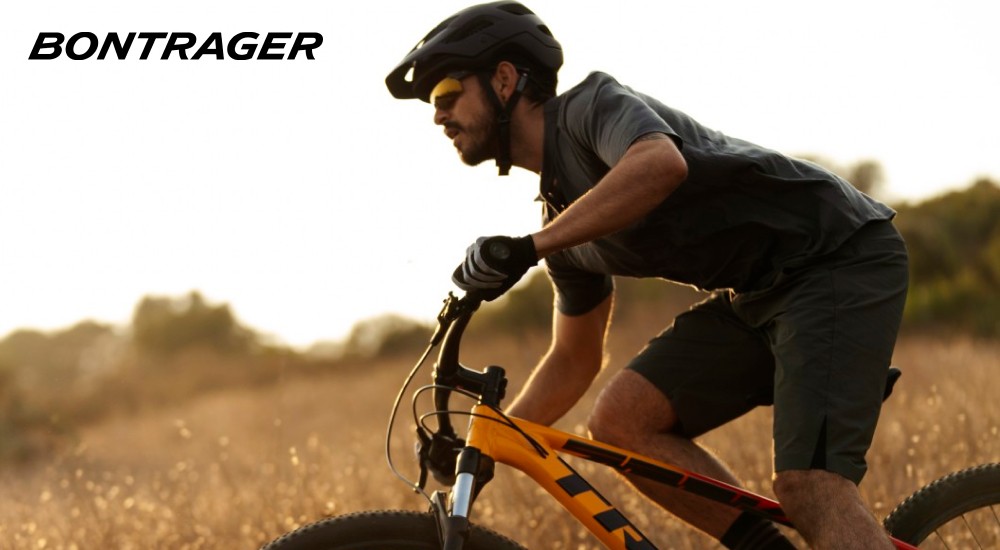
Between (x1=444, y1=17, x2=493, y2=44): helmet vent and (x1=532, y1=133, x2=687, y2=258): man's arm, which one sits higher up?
(x1=444, y1=17, x2=493, y2=44): helmet vent

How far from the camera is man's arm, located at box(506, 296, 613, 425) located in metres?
3.59

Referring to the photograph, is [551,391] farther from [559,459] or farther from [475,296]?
[475,296]

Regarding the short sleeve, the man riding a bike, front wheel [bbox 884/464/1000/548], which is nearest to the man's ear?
the man riding a bike

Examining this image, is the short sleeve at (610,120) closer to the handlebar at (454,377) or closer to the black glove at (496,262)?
the black glove at (496,262)

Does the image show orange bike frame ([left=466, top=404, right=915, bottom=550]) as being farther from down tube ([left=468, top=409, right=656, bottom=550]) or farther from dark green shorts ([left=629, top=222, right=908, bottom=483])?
dark green shorts ([left=629, top=222, right=908, bottom=483])

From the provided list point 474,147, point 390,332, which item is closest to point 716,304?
point 474,147

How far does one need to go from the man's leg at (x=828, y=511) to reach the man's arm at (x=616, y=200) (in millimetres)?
834

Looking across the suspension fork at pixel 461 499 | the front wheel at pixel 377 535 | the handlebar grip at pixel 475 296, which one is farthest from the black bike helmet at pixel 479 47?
the front wheel at pixel 377 535

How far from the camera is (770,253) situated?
10.4 feet

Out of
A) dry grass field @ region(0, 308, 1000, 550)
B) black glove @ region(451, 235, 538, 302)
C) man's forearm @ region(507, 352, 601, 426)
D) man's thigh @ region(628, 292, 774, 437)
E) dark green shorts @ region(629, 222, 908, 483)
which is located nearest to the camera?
black glove @ region(451, 235, 538, 302)

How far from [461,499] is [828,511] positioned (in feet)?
3.10

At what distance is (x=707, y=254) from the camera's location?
317 cm

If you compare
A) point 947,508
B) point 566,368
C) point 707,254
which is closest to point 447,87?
point 707,254

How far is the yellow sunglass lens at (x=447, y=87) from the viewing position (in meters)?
3.20
